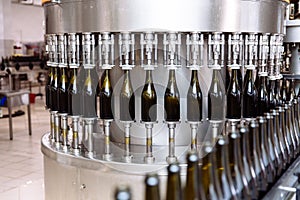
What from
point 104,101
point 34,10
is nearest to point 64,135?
point 104,101

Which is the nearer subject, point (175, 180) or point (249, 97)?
point (175, 180)

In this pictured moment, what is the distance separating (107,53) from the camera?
159 centimetres

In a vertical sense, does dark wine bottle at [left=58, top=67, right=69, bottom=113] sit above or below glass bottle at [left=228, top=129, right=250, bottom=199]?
above

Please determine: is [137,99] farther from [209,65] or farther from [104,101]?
[209,65]

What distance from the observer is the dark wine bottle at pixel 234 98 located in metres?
1.69

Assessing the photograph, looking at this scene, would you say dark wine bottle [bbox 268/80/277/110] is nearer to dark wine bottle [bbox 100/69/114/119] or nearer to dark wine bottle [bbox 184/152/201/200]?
dark wine bottle [bbox 100/69/114/119]

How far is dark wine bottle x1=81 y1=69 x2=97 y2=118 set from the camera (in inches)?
67.3

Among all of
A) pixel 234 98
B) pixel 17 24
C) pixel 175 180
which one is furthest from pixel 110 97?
pixel 17 24

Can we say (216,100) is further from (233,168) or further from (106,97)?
(233,168)

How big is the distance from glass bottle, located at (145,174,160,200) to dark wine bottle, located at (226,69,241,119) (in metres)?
1.03

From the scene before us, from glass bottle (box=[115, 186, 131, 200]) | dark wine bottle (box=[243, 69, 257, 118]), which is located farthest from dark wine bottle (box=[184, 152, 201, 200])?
dark wine bottle (box=[243, 69, 257, 118])

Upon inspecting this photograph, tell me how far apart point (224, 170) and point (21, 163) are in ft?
11.6

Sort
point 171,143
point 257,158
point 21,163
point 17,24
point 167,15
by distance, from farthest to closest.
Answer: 1. point 17,24
2. point 21,163
3. point 171,143
4. point 167,15
5. point 257,158

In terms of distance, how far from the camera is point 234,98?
172 centimetres
